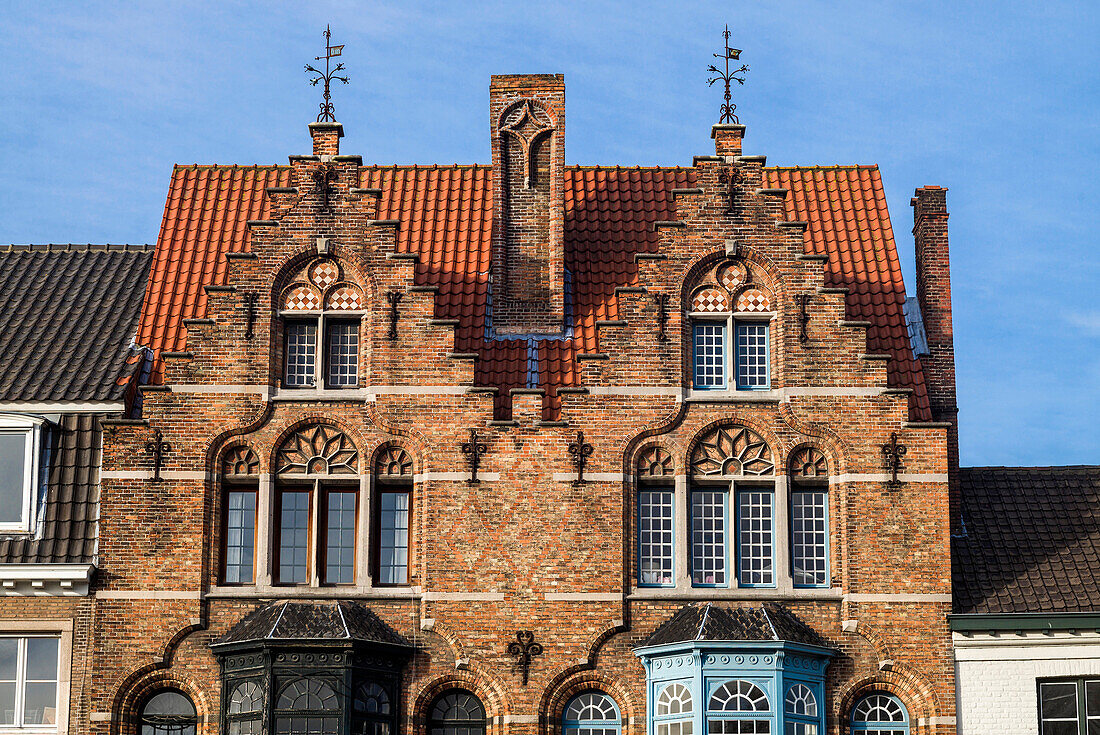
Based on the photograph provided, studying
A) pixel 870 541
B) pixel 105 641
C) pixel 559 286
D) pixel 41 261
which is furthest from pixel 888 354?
pixel 41 261

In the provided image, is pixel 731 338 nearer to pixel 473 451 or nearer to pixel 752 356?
pixel 752 356

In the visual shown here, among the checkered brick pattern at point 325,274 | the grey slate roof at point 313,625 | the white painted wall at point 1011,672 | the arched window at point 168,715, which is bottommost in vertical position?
the arched window at point 168,715

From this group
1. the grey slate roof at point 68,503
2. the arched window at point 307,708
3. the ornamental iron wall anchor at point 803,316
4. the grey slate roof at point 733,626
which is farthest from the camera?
the ornamental iron wall anchor at point 803,316

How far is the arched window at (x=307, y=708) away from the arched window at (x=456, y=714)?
5.96ft

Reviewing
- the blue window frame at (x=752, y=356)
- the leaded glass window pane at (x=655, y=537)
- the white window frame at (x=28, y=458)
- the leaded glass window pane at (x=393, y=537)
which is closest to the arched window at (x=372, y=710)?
the leaded glass window pane at (x=393, y=537)

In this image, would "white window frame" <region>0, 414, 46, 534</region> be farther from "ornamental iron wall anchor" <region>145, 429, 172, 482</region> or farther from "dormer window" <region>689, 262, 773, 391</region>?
"dormer window" <region>689, 262, 773, 391</region>

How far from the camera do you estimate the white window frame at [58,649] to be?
92.6ft

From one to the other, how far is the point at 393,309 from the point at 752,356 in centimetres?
592

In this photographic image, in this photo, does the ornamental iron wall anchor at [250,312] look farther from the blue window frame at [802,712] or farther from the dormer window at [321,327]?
the blue window frame at [802,712]

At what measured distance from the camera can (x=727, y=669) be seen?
27.5 meters

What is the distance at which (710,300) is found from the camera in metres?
30.1

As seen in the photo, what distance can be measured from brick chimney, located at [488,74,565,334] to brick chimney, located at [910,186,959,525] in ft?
21.2

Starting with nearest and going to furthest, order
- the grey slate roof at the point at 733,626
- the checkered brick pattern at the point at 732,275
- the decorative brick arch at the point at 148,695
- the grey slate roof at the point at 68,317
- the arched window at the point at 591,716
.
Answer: the grey slate roof at the point at 733,626 < the decorative brick arch at the point at 148,695 < the arched window at the point at 591,716 < the checkered brick pattern at the point at 732,275 < the grey slate roof at the point at 68,317

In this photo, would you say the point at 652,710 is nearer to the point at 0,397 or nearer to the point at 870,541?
the point at 870,541
